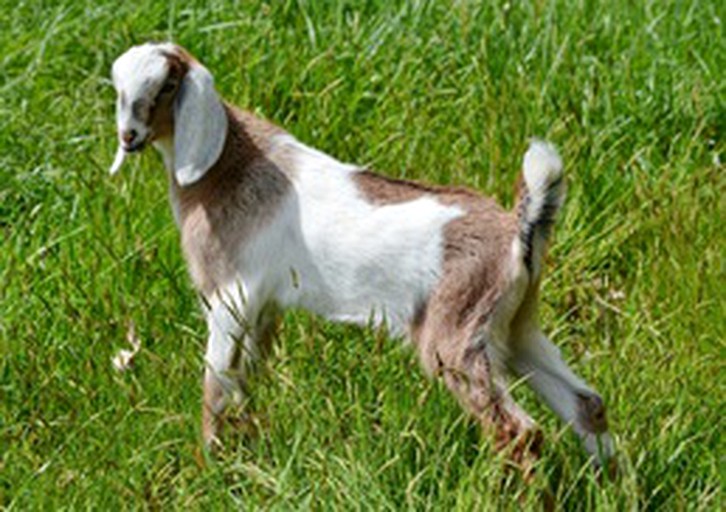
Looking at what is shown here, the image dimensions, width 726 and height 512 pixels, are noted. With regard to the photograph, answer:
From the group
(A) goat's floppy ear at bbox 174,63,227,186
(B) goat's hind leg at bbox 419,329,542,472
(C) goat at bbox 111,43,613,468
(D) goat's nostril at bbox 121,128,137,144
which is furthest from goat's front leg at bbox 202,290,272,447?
(B) goat's hind leg at bbox 419,329,542,472

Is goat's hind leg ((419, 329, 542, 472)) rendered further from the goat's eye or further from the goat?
the goat's eye

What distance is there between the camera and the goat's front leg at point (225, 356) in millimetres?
4785

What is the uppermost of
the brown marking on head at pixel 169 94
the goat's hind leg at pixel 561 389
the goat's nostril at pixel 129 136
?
the brown marking on head at pixel 169 94

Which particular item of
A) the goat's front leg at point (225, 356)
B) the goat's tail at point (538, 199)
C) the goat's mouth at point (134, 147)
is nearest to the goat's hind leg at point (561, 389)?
the goat's tail at point (538, 199)

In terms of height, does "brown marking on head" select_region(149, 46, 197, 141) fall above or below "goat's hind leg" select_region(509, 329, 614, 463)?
above

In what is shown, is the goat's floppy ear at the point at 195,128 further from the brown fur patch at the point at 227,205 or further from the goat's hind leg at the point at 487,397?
the goat's hind leg at the point at 487,397

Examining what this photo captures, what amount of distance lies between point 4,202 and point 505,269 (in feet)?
6.41

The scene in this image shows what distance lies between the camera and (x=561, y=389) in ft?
15.4

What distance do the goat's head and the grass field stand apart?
1.56 feet

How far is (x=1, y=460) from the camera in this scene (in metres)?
4.72

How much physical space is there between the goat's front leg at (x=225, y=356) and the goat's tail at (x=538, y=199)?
681 millimetres

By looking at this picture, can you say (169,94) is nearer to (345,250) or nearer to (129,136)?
(129,136)

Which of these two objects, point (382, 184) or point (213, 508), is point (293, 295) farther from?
point (213, 508)

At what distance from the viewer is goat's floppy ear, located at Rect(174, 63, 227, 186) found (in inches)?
192
